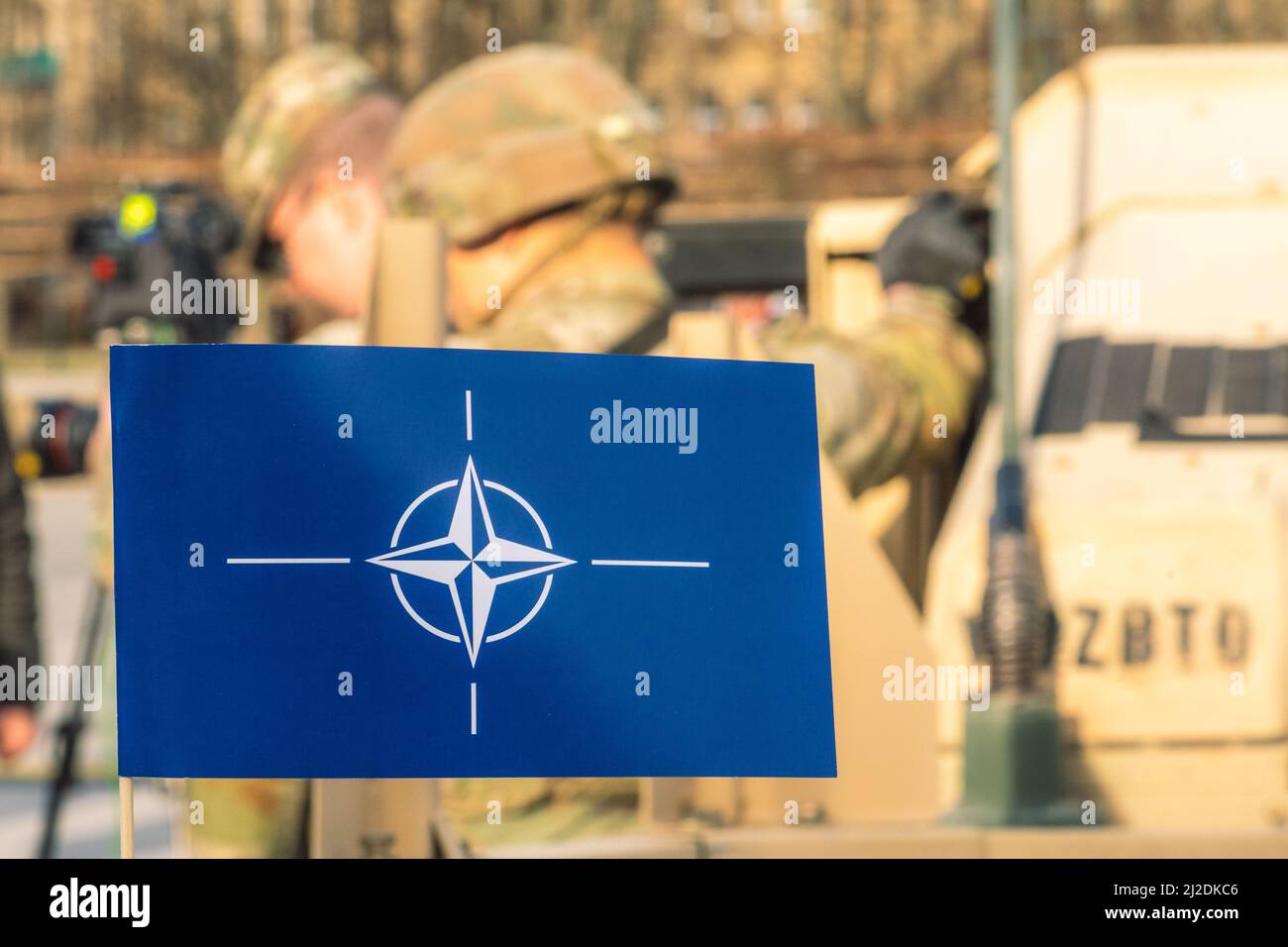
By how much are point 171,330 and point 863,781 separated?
10.7 ft

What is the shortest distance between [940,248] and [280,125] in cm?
240

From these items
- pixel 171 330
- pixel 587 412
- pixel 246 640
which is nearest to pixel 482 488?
pixel 587 412

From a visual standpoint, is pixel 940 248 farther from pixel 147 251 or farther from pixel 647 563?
pixel 647 563

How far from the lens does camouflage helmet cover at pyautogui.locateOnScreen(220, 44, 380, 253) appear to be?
4.51 metres

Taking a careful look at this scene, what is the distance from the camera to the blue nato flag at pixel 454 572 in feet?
8.53

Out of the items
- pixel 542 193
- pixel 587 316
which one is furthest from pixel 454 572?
pixel 542 193

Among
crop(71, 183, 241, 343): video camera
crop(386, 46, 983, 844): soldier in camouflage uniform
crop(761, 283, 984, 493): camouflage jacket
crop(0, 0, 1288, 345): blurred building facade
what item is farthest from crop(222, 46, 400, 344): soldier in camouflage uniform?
crop(0, 0, 1288, 345): blurred building facade

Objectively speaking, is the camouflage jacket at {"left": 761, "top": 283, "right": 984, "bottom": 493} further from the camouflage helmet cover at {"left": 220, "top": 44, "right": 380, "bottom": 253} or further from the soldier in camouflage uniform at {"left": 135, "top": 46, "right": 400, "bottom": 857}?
the camouflage helmet cover at {"left": 220, "top": 44, "right": 380, "bottom": 253}

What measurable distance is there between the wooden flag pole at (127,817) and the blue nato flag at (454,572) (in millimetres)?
29

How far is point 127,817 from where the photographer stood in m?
2.59

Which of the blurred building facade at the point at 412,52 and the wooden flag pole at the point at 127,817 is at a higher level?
the blurred building facade at the point at 412,52

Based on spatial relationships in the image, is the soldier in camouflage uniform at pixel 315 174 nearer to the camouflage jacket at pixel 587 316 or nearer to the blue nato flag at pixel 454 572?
the camouflage jacket at pixel 587 316

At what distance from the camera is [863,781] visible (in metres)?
3.42

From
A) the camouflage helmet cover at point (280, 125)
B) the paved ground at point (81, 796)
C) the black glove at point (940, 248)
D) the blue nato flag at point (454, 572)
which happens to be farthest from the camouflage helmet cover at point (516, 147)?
the black glove at point (940, 248)
